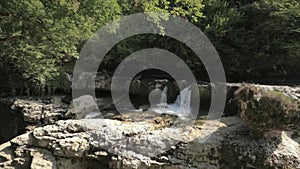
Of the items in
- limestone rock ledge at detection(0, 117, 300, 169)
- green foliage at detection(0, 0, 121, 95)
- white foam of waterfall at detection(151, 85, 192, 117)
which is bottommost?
limestone rock ledge at detection(0, 117, 300, 169)

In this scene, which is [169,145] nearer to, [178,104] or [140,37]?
[178,104]

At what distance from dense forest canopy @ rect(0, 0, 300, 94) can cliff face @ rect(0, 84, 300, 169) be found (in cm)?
201

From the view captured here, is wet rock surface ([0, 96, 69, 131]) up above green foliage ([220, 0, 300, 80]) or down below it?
below

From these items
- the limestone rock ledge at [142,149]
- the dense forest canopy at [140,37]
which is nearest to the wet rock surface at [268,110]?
the limestone rock ledge at [142,149]

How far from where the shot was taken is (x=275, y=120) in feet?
18.0

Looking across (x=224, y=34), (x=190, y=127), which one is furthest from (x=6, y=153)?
(x=224, y=34)

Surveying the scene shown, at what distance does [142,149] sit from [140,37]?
5915mm

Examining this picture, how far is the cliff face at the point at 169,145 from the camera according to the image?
224 inches

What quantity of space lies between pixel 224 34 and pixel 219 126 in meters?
4.75

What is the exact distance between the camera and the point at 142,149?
595cm

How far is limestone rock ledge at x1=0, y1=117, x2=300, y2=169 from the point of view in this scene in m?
5.77

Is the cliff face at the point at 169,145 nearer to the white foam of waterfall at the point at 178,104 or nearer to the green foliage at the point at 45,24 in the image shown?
the green foliage at the point at 45,24

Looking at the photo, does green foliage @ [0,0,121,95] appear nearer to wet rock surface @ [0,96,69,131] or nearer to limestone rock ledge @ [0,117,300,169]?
wet rock surface @ [0,96,69,131]

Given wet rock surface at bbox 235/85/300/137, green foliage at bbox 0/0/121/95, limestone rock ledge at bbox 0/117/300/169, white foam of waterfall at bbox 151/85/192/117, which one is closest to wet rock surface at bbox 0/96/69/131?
green foliage at bbox 0/0/121/95
